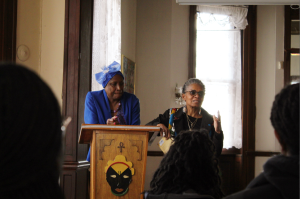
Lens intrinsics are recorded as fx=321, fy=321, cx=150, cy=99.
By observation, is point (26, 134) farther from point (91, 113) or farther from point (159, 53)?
point (159, 53)

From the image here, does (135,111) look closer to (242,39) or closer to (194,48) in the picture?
(194,48)

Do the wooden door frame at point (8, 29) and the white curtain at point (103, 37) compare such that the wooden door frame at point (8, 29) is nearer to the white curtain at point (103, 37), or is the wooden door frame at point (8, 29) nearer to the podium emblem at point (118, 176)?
the white curtain at point (103, 37)

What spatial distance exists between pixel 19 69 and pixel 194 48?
18.7ft

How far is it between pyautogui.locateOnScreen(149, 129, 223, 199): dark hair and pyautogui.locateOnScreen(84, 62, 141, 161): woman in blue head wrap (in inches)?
58.4

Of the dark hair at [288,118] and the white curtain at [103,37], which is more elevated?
the white curtain at [103,37]

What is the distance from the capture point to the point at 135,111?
2979 mm

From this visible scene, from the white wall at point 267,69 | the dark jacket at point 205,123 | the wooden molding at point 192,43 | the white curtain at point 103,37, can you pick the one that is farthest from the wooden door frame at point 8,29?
the white wall at point 267,69

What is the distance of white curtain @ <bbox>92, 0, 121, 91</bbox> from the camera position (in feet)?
12.8

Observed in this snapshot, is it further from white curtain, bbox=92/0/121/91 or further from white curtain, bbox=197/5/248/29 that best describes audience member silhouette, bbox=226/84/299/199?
white curtain, bbox=197/5/248/29

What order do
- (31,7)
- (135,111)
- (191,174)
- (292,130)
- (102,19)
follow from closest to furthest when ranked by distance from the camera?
(292,130) → (191,174) → (135,111) → (31,7) → (102,19)

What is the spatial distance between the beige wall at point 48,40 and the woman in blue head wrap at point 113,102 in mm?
739

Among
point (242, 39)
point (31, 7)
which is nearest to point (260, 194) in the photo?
point (31, 7)

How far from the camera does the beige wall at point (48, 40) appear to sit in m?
3.44

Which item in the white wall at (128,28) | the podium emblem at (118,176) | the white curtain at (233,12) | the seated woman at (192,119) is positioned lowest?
the podium emblem at (118,176)
